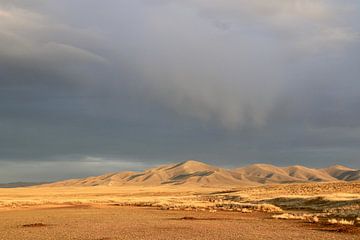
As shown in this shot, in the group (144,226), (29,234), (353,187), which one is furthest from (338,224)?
(353,187)

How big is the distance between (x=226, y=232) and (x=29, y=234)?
37.2ft

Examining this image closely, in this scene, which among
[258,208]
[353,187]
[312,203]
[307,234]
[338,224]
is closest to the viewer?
[307,234]

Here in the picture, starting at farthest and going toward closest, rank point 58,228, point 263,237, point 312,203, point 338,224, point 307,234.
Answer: point 312,203
point 338,224
point 58,228
point 307,234
point 263,237

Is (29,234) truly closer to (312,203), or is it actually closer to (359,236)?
(359,236)

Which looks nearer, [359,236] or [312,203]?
[359,236]

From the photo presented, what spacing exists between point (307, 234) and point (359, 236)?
2734 mm

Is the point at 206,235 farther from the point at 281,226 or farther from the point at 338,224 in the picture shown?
the point at 338,224

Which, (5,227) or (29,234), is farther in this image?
(5,227)

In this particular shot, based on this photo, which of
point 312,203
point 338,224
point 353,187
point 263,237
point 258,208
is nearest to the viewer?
point 263,237

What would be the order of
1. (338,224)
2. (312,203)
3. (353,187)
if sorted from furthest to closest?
(353,187), (312,203), (338,224)

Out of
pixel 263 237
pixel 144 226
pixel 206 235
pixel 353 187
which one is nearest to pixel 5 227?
pixel 144 226

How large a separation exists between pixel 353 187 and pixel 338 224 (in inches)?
2360

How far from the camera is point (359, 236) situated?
26.5m

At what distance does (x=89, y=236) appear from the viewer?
2697 centimetres
